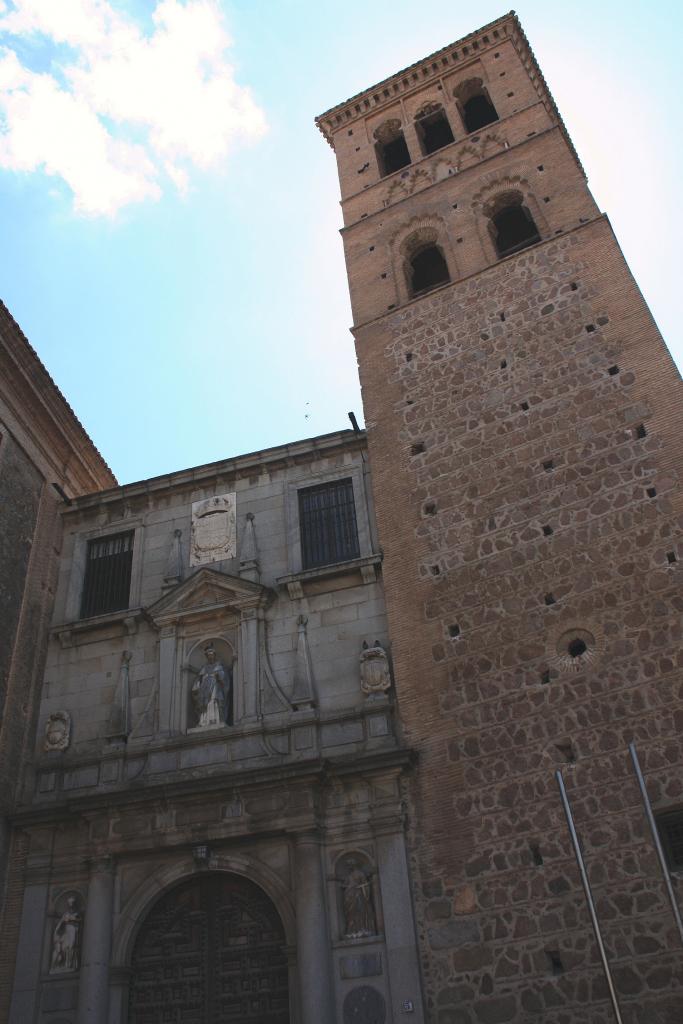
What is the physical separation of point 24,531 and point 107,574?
1.62 m

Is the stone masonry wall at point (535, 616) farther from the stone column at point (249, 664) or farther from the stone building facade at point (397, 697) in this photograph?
the stone column at point (249, 664)

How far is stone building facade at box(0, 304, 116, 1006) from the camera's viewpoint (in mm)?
13523

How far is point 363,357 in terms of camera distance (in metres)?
17.3

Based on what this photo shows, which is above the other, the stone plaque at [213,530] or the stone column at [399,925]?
the stone plaque at [213,530]

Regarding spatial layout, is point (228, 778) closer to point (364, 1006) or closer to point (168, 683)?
point (168, 683)

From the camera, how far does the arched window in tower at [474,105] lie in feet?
70.7

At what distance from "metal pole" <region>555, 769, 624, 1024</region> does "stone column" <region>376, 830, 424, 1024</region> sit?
2.20 metres

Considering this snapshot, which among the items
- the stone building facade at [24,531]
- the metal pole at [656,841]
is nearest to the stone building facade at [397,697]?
the stone building facade at [24,531]

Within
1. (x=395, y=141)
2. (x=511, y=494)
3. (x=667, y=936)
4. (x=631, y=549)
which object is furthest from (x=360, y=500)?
(x=395, y=141)

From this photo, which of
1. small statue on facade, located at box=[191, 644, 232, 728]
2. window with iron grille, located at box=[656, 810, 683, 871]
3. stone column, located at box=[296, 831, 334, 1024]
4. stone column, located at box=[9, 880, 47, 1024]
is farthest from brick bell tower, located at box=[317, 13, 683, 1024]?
stone column, located at box=[9, 880, 47, 1024]

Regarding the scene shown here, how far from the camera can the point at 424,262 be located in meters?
19.7

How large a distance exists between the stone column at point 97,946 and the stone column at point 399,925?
3770mm

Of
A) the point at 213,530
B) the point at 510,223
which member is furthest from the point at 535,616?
the point at 510,223

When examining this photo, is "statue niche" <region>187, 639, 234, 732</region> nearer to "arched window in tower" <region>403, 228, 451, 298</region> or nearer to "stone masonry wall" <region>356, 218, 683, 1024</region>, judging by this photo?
"stone masonry wall" <region>356, 218, 683, 1024</region>
